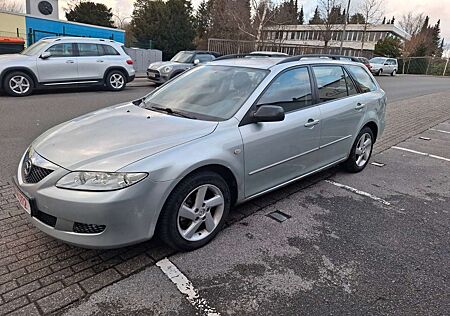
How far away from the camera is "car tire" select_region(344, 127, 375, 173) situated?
4940mm

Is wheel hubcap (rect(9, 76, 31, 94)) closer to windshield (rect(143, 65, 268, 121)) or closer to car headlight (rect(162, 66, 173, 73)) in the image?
car headlight (rect(162, 66, 173, 73))

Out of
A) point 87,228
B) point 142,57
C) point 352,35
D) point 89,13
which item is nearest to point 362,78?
point 87,228

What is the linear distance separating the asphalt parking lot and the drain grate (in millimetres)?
48

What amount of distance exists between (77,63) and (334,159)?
953cm

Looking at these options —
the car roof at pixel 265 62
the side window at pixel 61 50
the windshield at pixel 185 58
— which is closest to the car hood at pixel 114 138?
the car roof at pixel 265 62

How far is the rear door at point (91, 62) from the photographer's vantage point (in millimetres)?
11250

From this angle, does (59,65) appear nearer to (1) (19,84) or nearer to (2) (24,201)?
(1) (19,84)

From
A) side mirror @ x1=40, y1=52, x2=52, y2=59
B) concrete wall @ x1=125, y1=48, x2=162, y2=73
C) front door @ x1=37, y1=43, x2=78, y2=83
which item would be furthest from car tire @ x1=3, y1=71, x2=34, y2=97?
concrete wall @ x1=125, y1=48, x2=162, y2=73

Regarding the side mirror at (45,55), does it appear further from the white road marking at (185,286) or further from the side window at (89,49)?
the white road marking at (185,286)

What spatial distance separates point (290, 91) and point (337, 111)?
0.89m

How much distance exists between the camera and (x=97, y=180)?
243 centimetres

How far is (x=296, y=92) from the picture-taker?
12.6ft

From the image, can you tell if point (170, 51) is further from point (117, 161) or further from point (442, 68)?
point (442, 68)

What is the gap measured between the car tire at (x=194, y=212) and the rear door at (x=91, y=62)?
9.89 m
